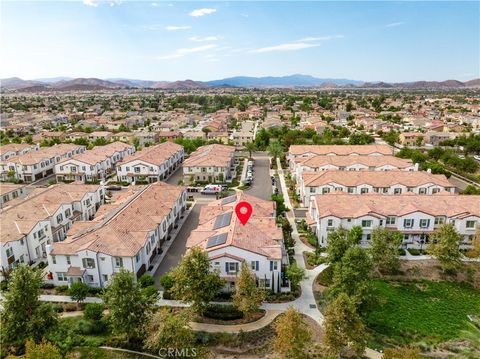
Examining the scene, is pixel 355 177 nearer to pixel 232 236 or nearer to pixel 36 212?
pixel 232 236

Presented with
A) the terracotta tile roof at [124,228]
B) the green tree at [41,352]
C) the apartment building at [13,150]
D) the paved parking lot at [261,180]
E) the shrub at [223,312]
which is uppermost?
the apartment building at [13,150]

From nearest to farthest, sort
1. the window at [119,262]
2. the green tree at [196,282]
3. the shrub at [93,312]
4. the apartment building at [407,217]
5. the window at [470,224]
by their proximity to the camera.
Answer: the green tree at [196,282]
the shrub at [93,312]
the window at [119,262]
the window at [470,224]
the apartment building at [407,217]

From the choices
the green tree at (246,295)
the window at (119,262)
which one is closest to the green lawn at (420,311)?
the green tree at (246,295)

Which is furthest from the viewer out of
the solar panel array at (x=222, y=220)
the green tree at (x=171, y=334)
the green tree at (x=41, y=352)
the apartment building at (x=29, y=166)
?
the apartment building at (x=29, y=166)

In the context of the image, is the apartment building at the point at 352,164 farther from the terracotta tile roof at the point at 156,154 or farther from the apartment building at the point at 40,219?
the apartment building at the point at 40,219

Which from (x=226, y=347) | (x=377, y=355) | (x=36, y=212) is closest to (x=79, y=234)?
(x=36, y=212)

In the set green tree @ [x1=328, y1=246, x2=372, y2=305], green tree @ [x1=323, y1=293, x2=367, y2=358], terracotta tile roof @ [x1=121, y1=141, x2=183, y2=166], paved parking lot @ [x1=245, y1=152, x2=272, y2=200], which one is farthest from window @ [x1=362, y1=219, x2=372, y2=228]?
terracotta tile roof @ [x1=121, y1=141, x2=183, y2=166]

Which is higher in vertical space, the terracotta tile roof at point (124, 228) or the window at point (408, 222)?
the terracotta tile roof at point (124, 228)
